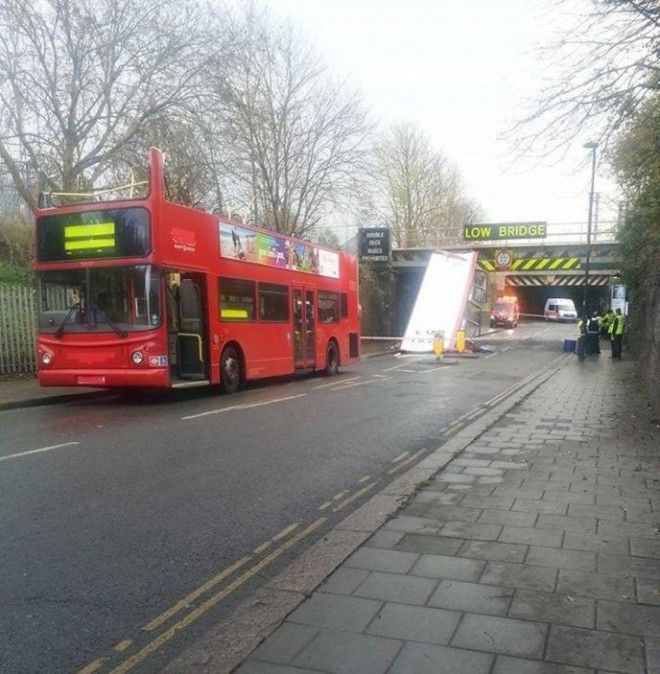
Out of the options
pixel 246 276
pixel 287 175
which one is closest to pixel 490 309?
pixel 287 175

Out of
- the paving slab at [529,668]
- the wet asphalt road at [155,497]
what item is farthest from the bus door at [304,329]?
the paving slab at [529,668]

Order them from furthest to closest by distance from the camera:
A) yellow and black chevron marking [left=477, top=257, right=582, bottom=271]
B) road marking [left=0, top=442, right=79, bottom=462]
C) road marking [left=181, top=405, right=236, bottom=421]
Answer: yellow and black chevron marking [left=477, top=257, right=582, bottom=271]
road marking [left=181, top=405, right=236, bottom=421]
road marking [left=0, top=442, right=79, bottom=462]

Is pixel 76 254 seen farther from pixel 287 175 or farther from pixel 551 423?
pixel 287 175

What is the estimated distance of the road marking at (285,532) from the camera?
447 centimetres

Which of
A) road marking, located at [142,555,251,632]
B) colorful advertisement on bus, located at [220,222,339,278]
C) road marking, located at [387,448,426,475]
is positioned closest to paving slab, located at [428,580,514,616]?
road marking, located at [142,555,251,632]

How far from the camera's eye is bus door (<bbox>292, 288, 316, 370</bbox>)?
16.0m

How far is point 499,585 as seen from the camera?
3.47 m

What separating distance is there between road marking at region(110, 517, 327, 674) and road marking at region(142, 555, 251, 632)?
9cm

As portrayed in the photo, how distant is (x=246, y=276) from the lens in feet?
44.6

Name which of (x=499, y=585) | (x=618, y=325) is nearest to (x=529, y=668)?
(x=499, y=585)

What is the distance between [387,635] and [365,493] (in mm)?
2751

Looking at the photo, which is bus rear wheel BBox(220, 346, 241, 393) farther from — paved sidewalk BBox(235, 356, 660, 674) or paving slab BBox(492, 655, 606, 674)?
paving slab BBox(492, 655, 606, 674)

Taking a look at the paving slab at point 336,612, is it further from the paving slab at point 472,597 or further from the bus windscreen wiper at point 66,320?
the bus windscreen wiper at point 66,320

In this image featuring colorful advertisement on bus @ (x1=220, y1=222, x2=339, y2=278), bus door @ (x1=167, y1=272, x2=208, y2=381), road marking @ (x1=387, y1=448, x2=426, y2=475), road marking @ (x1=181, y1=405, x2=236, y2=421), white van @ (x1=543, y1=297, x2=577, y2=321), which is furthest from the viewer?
white van @ (x1=543, y1=297, x2=577, y2=321)
